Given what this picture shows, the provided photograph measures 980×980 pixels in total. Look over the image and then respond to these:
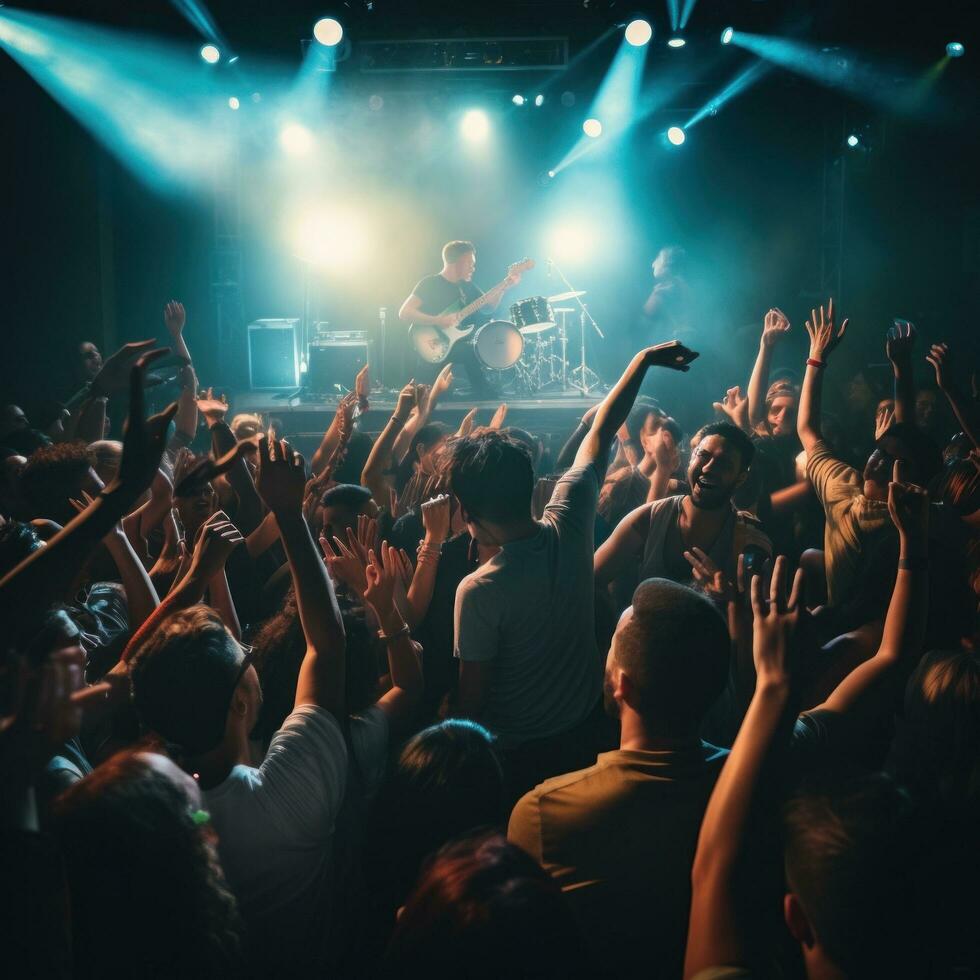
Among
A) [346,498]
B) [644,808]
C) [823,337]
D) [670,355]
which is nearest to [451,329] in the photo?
[823,337]

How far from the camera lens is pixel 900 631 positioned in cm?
216

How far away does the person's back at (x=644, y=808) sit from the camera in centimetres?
160

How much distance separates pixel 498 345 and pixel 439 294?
1.03 meters

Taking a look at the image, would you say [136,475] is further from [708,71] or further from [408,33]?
[708,71]

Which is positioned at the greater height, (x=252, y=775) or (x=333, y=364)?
(x=333, y=364)

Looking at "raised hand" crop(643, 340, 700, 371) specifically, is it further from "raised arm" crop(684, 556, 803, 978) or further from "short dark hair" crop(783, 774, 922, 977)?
"short dark hair" crop(783, 774, 922, 977)

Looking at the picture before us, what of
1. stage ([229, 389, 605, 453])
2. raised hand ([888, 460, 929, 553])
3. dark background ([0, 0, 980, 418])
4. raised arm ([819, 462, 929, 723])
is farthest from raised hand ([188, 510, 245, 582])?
dark background ([0, 0, 980, 418])

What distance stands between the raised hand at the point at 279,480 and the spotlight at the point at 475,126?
10.5 m

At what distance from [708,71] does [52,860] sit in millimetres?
11117

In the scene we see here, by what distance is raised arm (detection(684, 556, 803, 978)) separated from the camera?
143cm

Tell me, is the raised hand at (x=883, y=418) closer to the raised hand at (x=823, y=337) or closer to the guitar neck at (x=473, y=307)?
the raised hand at (x=823, y=337)

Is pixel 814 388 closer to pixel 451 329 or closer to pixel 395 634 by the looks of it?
pixel 395 634

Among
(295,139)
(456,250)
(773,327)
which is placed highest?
(295,139)

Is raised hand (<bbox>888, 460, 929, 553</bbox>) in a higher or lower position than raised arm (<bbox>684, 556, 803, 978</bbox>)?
higher
